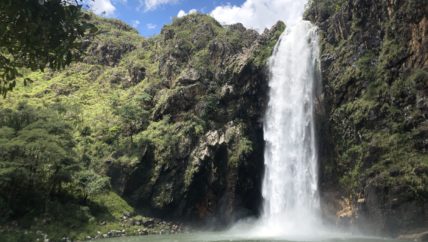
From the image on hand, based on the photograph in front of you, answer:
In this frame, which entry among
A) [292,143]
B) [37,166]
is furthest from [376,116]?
[37,166]

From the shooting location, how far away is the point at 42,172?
39250 mm

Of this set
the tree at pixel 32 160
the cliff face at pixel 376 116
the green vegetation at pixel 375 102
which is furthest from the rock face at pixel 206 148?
the green vegetation at pixel 375 102

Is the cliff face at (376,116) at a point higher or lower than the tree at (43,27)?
higher

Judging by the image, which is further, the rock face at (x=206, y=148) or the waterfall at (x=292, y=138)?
the rock face at (x=206, y=148)

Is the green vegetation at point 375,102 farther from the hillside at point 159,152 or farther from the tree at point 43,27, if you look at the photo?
the tree at point 43,27

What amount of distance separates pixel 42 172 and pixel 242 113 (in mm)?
19954

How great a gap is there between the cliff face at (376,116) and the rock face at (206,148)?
25.6 feet

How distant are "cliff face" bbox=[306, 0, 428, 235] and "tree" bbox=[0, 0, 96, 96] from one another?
26.2 metres

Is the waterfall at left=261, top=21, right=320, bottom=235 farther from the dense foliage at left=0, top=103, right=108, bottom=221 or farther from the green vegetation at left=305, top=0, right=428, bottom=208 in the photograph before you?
the dense foliage at left=0, top=103, right=108, bottom=221

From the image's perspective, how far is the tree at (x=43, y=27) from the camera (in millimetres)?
6172

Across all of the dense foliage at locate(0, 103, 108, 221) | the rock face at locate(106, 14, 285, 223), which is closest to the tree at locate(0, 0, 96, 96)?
the dense foliage at locate(0, 103, 108, 221)

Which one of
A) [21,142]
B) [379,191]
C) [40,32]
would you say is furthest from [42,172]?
[40,32]

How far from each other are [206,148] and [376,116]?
16735 mm

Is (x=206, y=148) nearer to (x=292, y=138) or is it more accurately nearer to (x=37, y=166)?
(x=292, y=138)
